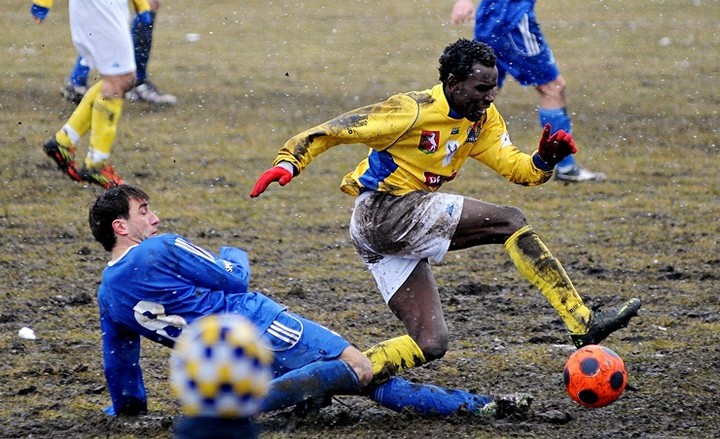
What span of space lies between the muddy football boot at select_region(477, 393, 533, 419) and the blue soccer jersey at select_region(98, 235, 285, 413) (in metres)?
1.02

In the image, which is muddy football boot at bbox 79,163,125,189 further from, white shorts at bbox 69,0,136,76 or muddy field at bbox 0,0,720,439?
white shorts at bbox 69,0,136,76

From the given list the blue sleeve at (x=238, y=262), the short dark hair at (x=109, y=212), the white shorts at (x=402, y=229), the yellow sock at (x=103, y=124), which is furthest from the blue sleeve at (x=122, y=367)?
the yellow sock at (x=103, y=124)

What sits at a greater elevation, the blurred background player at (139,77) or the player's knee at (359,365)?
the player's knee at (359,365)

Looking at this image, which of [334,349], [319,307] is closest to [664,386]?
[334,349]

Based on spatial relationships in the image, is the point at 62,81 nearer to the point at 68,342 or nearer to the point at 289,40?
the point at 289,40

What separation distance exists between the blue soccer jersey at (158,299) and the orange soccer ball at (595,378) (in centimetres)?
130

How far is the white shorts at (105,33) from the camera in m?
8.87

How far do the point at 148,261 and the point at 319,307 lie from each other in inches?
95.3

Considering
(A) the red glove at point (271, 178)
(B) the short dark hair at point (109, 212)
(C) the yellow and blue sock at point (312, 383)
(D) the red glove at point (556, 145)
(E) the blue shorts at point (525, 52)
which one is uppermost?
(A) the red glove at point (271, 178)

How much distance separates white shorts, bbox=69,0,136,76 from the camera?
29.1 ft

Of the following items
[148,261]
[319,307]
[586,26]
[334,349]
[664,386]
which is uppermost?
[148,261]

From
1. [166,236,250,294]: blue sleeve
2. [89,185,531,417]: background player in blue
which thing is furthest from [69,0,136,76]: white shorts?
[166,236,250,294]: blue sleeve

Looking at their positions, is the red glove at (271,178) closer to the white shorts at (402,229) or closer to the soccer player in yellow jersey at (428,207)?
the soccer player in yellow jersey at (428,207)

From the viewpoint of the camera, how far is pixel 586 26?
688 inches
